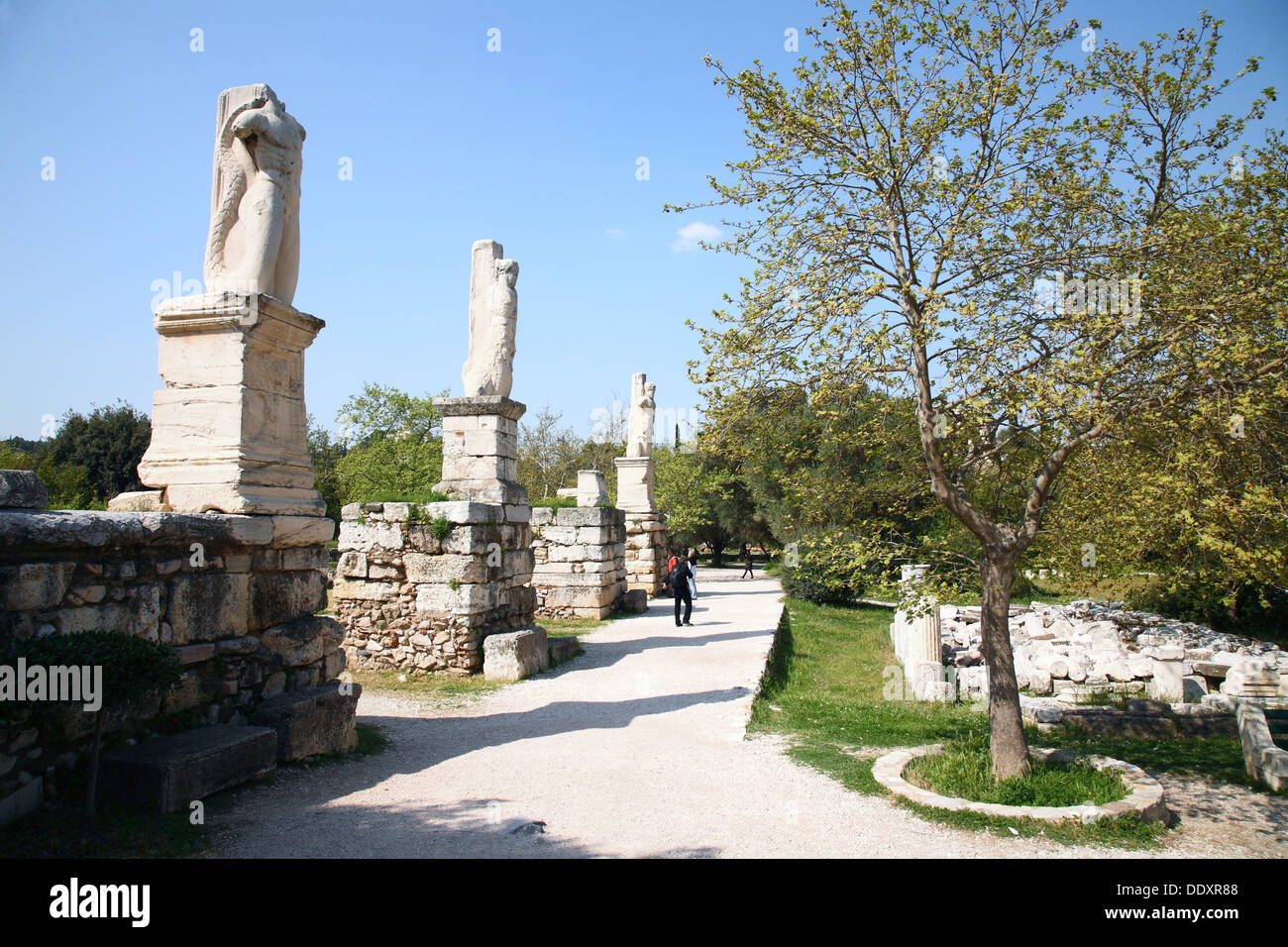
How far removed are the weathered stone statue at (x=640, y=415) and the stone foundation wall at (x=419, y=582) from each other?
349 inches

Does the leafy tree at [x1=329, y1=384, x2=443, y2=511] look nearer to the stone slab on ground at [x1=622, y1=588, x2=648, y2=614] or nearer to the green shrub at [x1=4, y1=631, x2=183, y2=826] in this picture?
the stone slab on ground at [x1=622, y1=588, x2=648, y2=614]

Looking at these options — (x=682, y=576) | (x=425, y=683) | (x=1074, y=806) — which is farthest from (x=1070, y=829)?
(x=682, y=576)

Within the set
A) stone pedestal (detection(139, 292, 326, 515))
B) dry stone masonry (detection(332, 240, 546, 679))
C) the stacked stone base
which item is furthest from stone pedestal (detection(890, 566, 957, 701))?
the stacked stone base

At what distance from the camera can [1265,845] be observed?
15.6 ft

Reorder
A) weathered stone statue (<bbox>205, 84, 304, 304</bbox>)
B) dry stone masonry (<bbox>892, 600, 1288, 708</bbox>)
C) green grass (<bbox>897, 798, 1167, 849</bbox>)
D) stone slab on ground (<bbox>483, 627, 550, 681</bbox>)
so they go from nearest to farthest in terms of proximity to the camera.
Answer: green grass (<bbox>897, 798, 1167, 849</bbox>), weathered stone statue (<bbox>205, 84, 304, 304</bbox>), dry stone masonry (<bbox>892, 600, 1288, 708</bbox>), stone slab on ground (<bbox>483, 627, 550, 681</bbox>)

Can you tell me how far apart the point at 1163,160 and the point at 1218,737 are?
517 centimetres

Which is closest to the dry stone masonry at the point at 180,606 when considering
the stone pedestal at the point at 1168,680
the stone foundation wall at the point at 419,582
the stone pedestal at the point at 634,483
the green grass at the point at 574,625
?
the stone foundation wall at the point at 419,582

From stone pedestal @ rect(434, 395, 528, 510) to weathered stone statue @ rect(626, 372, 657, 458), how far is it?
8089 mm

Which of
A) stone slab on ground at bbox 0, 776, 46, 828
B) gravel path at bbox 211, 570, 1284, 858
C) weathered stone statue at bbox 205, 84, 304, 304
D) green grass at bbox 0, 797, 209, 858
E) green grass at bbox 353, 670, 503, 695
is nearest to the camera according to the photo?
green grass at bbox 0, 797, 209, 858

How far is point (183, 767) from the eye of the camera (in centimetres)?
422

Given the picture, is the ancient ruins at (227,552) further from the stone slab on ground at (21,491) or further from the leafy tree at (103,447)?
the leafy tree at (103,447)

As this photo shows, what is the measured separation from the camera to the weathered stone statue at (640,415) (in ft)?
60.6

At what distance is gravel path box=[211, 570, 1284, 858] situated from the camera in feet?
14.2
